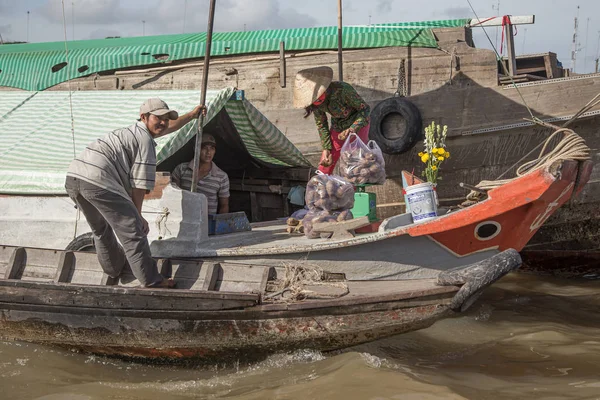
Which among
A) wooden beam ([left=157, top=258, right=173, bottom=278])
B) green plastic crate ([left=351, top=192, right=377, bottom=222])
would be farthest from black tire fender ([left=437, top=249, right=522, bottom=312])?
wooden beam ([left=157, top=258, right=173, bottom=278])

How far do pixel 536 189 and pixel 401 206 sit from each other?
3.31 meters

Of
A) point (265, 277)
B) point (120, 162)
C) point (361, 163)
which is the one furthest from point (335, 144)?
point (120, 162)

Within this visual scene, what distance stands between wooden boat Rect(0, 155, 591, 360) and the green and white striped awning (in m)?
1.05

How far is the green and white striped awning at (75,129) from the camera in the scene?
5930mm

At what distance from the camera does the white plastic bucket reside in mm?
5090

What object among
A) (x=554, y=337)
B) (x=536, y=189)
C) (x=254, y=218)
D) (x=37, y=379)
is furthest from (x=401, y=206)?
(x=37, y=379)

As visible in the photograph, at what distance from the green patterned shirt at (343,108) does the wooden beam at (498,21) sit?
2.97 meters

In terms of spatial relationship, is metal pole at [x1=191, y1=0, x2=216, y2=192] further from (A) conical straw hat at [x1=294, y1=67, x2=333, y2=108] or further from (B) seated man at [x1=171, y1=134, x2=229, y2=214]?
(A) conical straw hat at [x1=294, y1=67, x2=333, y2=108]

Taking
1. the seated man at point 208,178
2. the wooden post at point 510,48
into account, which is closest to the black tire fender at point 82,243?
the seated man at point 208,178

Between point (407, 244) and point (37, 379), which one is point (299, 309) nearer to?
point (407, 244)

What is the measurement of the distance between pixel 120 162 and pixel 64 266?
1.14 m

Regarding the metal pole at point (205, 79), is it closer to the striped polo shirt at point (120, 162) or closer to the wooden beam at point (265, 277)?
the striped polo shirt at point (120, 162)

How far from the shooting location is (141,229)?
4859 mm

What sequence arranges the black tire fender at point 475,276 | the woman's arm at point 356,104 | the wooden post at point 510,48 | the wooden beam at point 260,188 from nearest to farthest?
the black tire fender at point 475,276
the woman's arm at point 356,104
the wooden beam at point 260,188
the wooden post at point 510,48
